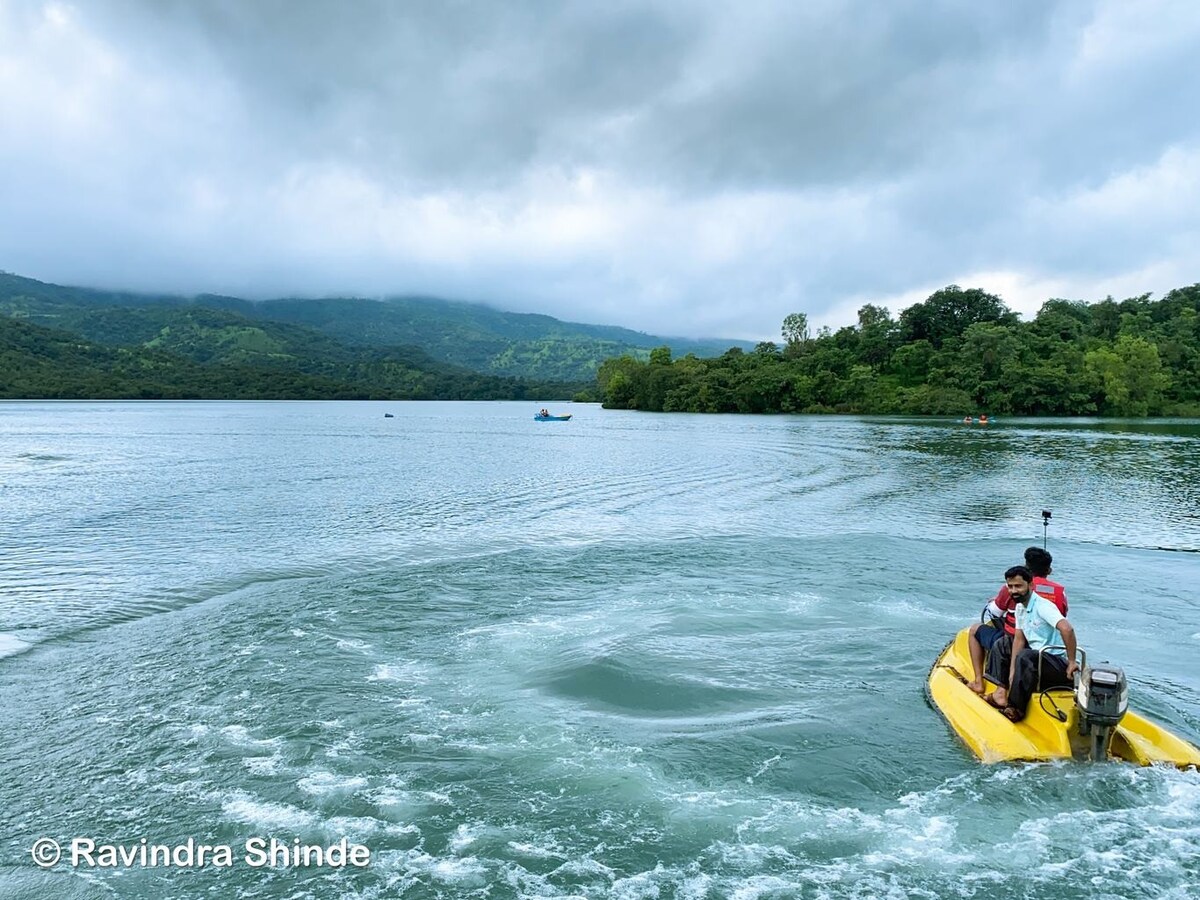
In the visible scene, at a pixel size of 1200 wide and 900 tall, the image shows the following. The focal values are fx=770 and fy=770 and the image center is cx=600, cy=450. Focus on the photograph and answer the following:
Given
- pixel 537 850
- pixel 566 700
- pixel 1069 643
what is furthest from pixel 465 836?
pixel 1069 643

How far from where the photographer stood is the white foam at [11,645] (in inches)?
558

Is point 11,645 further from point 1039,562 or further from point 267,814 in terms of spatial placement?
point 1039,562

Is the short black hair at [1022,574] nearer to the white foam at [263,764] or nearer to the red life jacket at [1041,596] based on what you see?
the red life jacket at [1041,596]

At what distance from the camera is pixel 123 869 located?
7797 millimetres

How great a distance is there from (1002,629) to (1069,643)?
1.40 m

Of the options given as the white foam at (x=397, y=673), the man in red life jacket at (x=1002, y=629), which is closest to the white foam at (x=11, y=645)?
the white foam at (x=397, y=673)

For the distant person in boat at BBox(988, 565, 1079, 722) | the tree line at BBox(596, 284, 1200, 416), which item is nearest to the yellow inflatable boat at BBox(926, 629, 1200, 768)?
the distant person in boat at BBox(988, 565, 1079, 722)

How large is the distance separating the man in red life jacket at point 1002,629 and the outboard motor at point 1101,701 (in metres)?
1.24

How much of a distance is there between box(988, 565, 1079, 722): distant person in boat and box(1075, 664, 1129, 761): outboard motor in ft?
2.45

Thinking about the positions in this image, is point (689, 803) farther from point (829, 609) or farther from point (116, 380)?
point (116, 380)

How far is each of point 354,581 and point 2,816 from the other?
10939mm

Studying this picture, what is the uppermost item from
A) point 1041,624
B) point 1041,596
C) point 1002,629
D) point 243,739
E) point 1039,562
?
point 1039,562

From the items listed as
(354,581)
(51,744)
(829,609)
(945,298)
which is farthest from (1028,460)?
A: (945,298)

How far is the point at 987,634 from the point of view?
11281 mm
